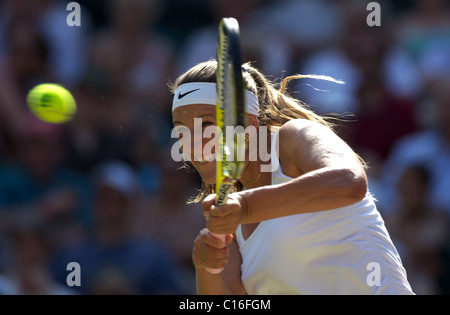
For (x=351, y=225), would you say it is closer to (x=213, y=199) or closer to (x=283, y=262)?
(x=283, y=262)

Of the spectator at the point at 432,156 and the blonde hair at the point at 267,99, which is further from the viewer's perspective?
the spectator at the point at 432,156

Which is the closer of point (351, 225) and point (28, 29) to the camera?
point (351, 225)

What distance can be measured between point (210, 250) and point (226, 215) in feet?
1.69

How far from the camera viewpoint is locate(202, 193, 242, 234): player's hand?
222cm

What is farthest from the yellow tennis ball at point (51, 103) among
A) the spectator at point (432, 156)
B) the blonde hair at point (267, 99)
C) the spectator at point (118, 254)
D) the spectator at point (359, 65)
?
the spectator at point (432, 156)

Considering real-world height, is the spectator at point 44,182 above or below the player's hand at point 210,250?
above

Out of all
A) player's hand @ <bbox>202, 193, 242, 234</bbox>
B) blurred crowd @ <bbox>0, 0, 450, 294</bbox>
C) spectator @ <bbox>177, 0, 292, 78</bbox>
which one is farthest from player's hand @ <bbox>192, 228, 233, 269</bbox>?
spectator @ <bbox>177, 0, 292, 78</bbox>

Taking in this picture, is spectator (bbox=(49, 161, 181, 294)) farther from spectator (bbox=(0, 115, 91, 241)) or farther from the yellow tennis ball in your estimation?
the yellow tennis ball

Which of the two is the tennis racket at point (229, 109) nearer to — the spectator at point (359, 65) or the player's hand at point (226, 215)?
the player's hand at point (226, 215)

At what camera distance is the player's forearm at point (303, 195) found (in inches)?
88.4

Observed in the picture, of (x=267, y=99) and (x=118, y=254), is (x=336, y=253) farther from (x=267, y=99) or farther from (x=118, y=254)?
(x=118, y=254)

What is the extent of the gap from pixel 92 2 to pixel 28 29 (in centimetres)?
102
